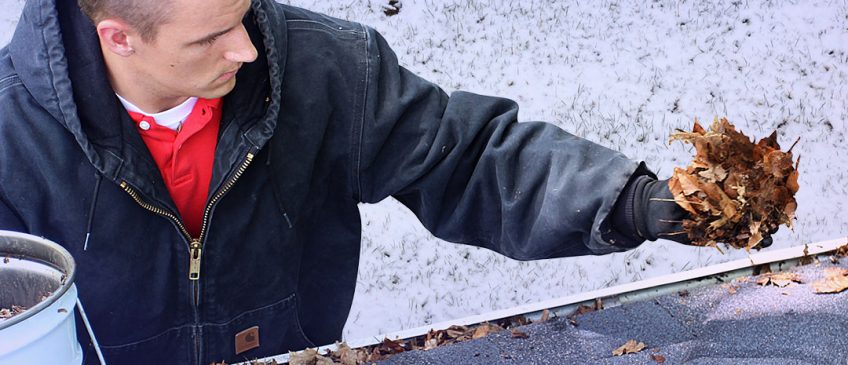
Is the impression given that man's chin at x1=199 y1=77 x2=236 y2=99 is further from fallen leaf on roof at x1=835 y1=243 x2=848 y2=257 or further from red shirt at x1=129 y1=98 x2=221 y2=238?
fallen leaf on roof at x1=835 y1=243 x2=848 y2=257

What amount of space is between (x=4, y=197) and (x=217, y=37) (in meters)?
0.65

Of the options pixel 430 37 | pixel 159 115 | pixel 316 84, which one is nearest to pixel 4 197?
pixel 159 115

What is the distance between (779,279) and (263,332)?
1371 mm

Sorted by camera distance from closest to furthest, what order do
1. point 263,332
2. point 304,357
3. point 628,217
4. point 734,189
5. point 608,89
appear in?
point 734,189 → point 628,217 → point 304,357 → point 263,332 → point 608,89

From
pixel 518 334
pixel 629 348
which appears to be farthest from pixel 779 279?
pixel 518 334

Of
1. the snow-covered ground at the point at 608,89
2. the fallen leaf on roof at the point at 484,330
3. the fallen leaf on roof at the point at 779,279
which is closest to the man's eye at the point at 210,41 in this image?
the fallen leaf on roof at the point at 484,330

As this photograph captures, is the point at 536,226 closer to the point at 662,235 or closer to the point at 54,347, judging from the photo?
the point at 662,235

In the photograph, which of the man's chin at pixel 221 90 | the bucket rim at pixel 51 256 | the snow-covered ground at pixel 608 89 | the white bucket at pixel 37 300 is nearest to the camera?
the white bucket at pixel 37 300

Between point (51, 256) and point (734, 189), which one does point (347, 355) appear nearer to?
point (51, 256)

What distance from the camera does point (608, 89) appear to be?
16.0 feet

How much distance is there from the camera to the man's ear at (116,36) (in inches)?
73.8

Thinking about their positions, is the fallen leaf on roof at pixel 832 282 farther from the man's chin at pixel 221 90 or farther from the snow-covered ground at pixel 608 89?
the snow-covered ground at pixel 608 89

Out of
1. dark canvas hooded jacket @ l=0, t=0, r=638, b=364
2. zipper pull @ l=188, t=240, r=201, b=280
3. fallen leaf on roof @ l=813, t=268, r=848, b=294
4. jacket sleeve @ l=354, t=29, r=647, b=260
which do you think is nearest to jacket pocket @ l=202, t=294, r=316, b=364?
dark canvas hooded jacket @ l=0, t=0, r=638, b=364

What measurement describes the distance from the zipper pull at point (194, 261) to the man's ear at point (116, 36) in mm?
491
